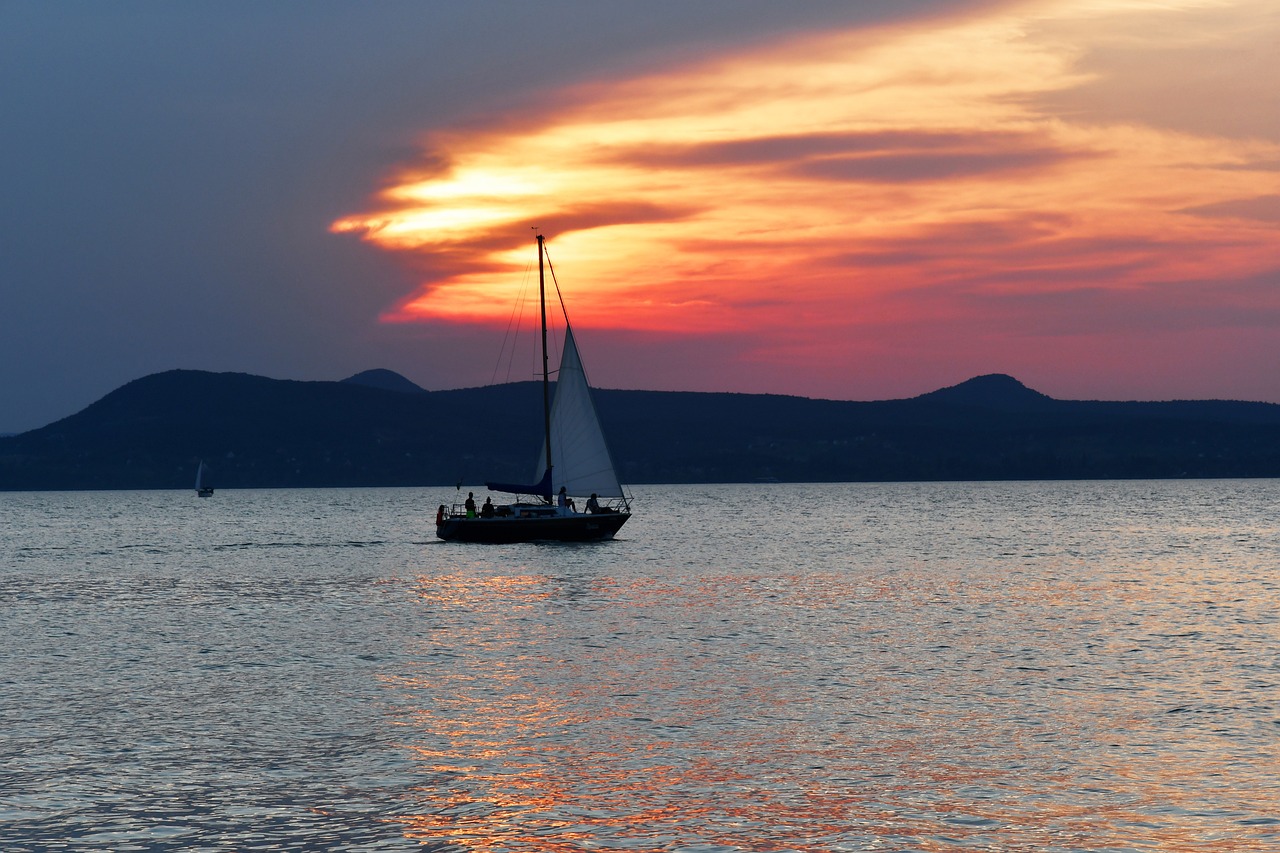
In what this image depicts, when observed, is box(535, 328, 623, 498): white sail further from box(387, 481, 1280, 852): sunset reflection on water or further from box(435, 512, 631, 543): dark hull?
box(387, 481, 1280, 852): sunset reflection on water

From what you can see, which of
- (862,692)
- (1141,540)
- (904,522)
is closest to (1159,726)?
(862,692)

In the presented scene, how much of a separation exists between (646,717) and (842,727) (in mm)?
4337

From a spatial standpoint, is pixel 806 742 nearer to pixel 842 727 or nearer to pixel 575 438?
pixel 842 727

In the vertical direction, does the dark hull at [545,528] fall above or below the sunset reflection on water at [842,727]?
above

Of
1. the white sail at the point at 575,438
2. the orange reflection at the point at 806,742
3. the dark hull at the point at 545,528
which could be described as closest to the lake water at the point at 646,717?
the orange reflection at the point at 806,742

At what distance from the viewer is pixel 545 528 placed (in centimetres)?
9144

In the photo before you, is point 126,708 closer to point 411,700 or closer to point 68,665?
point 411,700

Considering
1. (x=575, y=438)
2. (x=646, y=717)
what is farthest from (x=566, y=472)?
(x=646, y=717)

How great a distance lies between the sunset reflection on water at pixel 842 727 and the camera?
64.3 ft

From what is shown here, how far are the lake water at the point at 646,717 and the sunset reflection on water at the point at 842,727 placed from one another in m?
0.10

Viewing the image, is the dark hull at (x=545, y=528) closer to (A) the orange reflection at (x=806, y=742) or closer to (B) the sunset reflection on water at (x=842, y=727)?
(B) the sunset reflection on water at (x=842, y=727)

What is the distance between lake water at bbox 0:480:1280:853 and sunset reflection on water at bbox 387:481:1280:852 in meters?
0.10

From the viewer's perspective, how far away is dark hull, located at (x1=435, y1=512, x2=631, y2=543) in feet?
300

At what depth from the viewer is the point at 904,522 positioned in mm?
168125
